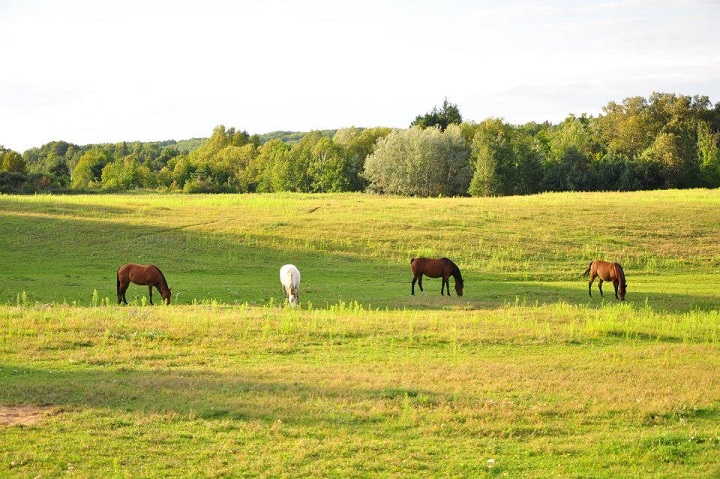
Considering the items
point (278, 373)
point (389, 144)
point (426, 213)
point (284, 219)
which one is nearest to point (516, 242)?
point (426, 213)

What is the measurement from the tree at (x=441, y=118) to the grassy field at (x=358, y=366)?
6378 cm

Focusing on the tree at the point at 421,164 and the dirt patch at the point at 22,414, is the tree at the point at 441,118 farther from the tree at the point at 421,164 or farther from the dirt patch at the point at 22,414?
the dirt patch at the point at 22,414

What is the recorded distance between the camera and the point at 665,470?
10.8 metres

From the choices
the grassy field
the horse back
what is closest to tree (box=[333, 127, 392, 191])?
the grassy field

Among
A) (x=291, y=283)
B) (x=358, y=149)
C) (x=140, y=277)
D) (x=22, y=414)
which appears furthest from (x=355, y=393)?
(x=358, y=149)

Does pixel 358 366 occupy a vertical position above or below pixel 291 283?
below

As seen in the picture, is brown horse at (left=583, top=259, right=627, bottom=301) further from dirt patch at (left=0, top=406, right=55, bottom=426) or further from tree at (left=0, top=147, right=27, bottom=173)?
tree at (left=0, top=147, right=27, bottom=173)

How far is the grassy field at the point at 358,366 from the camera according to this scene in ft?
36.5

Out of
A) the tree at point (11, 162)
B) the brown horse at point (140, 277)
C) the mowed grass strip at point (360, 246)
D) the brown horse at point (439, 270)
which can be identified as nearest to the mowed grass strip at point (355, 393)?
the brown horse at point (140, 277)

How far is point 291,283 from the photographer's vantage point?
2786 centimetres

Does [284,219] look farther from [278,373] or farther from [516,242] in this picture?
[278,373]

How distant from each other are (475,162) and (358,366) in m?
73.4

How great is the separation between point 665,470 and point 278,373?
8.06m

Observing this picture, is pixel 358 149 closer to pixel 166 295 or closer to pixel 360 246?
pixel 360 246
